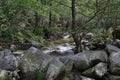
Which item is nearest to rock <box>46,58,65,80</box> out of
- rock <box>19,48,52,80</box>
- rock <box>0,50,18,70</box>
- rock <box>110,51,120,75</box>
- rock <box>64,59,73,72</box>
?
rock <box>19,48,52,80</box>

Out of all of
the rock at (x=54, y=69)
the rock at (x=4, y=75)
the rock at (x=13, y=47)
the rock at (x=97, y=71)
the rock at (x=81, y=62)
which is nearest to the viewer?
the rock at (x=4, y=75)

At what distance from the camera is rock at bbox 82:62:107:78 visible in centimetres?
746

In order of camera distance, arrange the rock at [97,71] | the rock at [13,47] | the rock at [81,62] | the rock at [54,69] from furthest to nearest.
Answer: the rock at [13,47] → the rock at [81,62] → the rock at [97,71] → the rock at [54,69]

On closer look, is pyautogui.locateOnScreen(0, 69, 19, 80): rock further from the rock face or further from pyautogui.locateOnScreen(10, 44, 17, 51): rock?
pyautogui.locateOnScreen(10, 44, 17, 51): rock

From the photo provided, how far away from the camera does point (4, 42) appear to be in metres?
10.5

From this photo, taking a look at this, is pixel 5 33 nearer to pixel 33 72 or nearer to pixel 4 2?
pixel 4 2

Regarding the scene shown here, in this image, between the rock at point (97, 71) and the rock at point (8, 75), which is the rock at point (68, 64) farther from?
the rock at point (8, 75)

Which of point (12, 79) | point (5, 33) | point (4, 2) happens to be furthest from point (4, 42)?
point (12, 79)

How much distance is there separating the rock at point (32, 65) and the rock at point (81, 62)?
108 centimetres

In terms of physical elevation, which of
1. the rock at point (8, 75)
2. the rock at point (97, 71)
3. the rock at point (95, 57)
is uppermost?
the rock at point (95, 57)

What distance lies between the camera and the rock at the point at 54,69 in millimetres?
6937

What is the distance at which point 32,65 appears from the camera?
23.2ft

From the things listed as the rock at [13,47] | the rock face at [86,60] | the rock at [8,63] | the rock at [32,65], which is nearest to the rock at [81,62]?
the rock face at [86,60]

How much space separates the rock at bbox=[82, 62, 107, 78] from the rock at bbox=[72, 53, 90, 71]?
9.4 inches
